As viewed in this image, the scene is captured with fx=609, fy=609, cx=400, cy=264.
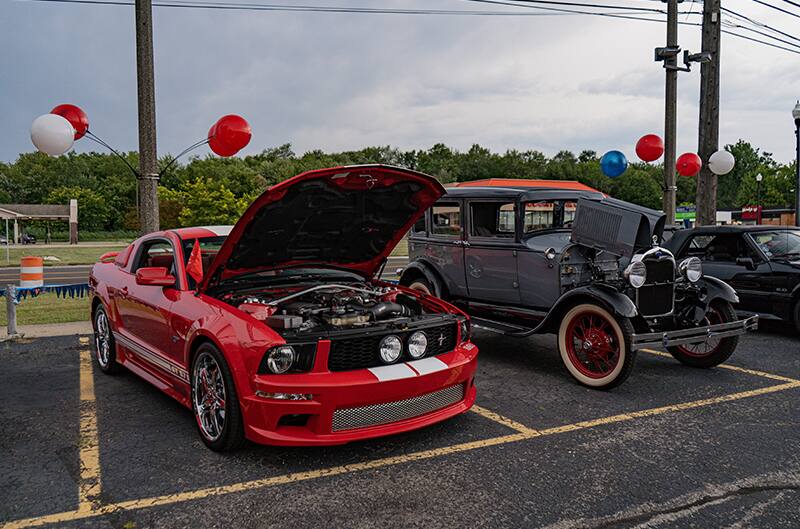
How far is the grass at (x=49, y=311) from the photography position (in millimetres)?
8802

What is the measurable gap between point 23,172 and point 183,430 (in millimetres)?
85221

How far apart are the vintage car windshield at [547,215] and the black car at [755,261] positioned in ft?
8.32

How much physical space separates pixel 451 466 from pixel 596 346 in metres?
2.33

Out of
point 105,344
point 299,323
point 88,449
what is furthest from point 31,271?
point 299,323

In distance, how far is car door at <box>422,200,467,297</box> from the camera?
705cm

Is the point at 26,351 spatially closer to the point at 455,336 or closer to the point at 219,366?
the point at 219,366

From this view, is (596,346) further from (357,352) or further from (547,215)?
(357,352)

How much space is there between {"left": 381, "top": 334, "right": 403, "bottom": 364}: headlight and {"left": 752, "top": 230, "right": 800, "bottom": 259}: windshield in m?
6.18

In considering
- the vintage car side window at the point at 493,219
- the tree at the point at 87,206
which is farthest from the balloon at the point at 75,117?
the tree at the point at 87,206

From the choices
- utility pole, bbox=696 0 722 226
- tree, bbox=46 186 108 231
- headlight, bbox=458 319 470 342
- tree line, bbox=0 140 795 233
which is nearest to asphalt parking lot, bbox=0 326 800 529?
headlight, bbox=458 319 470 342

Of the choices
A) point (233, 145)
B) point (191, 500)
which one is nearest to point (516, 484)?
point (191, 500)

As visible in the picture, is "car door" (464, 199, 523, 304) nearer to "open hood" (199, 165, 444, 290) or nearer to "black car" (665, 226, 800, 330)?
"open hood" (199, 165, 444, 290)

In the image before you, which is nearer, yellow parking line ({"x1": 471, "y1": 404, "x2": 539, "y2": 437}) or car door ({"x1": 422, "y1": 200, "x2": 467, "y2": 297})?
yellow parking line ({"x1": 471, "y1": 404, "x2": 539, "y2": 437})

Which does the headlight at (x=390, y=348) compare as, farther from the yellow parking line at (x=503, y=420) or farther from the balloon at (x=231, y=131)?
the balloon at (x=231, y=131)
